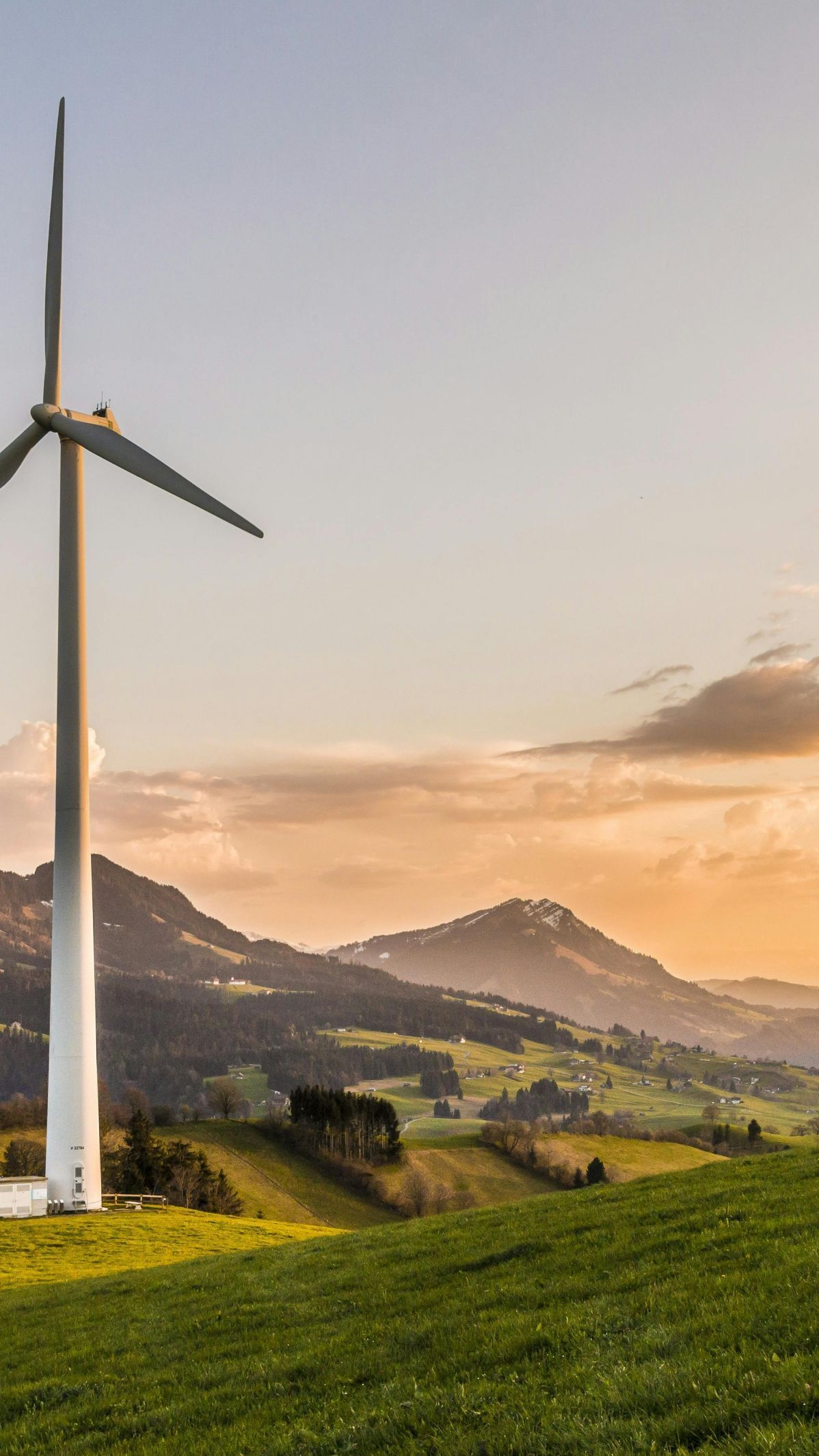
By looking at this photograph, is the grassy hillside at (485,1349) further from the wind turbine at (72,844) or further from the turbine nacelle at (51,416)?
the turbine nacelle at (51,416)

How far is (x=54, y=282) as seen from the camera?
289ft

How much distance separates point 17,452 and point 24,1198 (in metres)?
58.0

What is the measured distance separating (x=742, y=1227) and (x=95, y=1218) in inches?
2672

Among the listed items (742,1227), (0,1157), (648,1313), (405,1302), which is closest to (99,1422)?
(405,1302)

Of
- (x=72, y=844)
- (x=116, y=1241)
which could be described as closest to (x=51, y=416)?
(x=72, y=844)

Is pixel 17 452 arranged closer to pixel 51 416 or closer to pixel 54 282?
pixel 51 416

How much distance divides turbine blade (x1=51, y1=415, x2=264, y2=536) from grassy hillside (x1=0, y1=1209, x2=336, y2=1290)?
1714 inches

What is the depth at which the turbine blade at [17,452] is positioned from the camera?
8038 cm

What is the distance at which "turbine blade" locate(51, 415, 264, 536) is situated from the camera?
71.8 metres

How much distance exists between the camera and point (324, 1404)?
15.7 metres

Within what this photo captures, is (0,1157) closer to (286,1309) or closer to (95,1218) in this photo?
(95,1218)

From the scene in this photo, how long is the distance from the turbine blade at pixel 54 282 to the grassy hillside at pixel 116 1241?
6261 cm

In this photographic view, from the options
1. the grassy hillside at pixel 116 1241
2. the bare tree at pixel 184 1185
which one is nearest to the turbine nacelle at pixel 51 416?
the grassy hillside at pixel 116 1241

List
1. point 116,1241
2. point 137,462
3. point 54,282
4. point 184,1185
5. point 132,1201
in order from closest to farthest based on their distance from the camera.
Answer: point 116,1241 → point 137,462 → point 54,282 → point 132,1201 → point 184,1185
